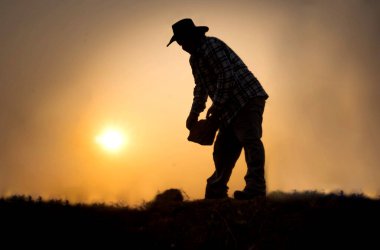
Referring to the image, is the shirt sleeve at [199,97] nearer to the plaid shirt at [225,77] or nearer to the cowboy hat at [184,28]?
the plaid shirt at [225,77]

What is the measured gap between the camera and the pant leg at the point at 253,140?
651 cm

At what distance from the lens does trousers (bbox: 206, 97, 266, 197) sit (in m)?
6.54

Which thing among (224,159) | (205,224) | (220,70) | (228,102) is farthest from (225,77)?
(205,224)

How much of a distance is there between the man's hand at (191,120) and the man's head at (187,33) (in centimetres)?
115

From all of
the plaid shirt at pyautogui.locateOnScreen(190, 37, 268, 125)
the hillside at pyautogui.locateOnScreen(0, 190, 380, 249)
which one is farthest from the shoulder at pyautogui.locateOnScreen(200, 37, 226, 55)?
the hillside at pyautogui.locateOnScreen(0, 190, 380, 249)

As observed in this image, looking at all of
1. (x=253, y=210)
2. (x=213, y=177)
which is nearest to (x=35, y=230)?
(x=253, y=210)

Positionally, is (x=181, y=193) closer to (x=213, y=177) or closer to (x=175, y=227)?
(x=213, y=177)

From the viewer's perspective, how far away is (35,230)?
4.45m

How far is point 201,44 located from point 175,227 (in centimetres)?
330

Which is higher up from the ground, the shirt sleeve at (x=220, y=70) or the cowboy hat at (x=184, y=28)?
the cowboy hat at (x=184, y=28)

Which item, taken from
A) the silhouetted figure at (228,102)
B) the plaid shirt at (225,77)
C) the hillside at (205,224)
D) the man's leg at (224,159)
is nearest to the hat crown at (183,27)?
the silhouetted figure at (228,102)

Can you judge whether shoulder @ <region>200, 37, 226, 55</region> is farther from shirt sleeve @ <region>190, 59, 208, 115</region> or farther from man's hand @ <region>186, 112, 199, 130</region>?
man's hand @ <region>186, 112, 199, 130</region>

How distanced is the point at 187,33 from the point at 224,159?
2.14m

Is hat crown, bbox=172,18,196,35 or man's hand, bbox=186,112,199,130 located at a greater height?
hat crown, bbox=172,18,196,35
